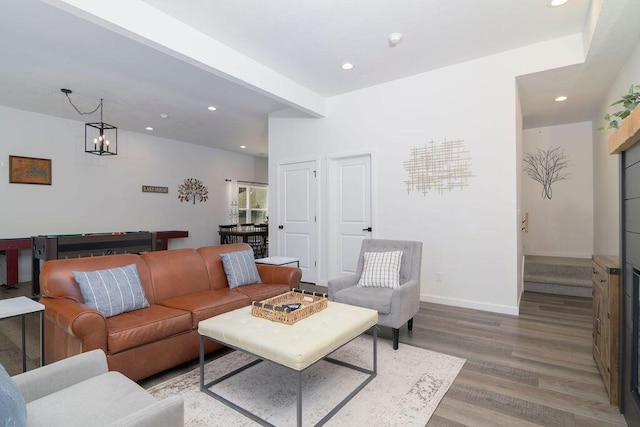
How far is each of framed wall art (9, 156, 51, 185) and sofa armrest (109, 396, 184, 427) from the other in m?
6.29

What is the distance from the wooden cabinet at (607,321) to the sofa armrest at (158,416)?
234 cm

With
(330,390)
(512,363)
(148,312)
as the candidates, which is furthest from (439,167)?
(148,312)

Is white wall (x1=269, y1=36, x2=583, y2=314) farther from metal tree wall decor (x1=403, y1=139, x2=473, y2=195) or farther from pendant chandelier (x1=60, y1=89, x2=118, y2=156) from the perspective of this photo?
pendant chandelier (x1=60, y1=89, x2=118, y2=156)

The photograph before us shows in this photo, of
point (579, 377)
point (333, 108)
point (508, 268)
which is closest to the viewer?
point (579, 377)

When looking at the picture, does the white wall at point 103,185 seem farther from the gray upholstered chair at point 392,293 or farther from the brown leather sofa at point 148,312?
the gray upholstered chair at point 392,293

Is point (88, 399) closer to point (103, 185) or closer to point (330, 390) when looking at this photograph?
point (330, 390)

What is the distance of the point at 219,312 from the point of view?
2.67m

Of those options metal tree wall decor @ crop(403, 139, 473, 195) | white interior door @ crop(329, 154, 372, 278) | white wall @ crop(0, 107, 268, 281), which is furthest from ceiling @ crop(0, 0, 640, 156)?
white interior door @ crop(329, 154, 372, 278)

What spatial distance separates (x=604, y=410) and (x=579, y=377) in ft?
1.34

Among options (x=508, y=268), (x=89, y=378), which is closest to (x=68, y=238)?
(x=89, y=378)

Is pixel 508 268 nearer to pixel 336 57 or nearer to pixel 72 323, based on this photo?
pixel 336 57

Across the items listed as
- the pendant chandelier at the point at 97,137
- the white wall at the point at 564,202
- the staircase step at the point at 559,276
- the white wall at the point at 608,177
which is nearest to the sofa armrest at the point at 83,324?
the pendant chandelier at the point at 97,137

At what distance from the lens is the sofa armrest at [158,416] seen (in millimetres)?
1026

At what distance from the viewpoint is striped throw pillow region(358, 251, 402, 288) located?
3195 millimetres
